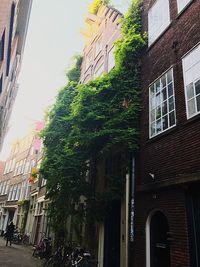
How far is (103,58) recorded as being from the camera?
16.1m

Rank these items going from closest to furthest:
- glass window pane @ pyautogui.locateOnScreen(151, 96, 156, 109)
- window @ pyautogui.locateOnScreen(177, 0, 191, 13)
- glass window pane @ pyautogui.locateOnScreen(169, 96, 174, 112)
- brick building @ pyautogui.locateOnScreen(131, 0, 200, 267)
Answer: brick building @ pyautogui.locateOnScreen(131, 0, 200, 267) < glass window pane @ pyautogui.locateOnScreen(169, 96, 174, 112) < window @ pyautogui.locateOnScreen(177, 0, 191, 13) < glass window pane @ pyautogui.locateOnScreen(151, 96, 156, 109)

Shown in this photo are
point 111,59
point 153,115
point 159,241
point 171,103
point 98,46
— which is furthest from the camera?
point 98,46

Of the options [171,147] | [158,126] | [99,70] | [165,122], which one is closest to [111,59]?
[99,70]

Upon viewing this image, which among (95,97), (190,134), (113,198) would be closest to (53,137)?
(95,97)

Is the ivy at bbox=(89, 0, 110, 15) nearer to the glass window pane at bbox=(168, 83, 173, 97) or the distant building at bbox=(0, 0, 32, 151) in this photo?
the distant building at bbox=(0, 0, 32, 151)

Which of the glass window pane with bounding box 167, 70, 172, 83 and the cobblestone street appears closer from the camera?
the glass window pane with bounding box 167, 70, 172, 83

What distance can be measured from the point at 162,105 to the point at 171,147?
166 cm

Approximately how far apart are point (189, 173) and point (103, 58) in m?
11.4

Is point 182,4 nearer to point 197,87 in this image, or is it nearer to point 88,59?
point 197,87

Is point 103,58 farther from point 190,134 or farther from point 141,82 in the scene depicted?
point 190,134

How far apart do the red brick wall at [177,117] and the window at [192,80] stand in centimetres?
16

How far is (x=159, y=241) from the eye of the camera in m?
7.16

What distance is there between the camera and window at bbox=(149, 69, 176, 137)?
309 inches

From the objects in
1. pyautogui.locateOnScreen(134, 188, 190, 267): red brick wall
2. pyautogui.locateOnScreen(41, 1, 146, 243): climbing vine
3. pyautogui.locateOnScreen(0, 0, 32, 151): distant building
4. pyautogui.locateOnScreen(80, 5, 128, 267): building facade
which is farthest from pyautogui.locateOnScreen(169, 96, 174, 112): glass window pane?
pyautogui.locateOnScreen(0, 0, 32, 151): distant building
